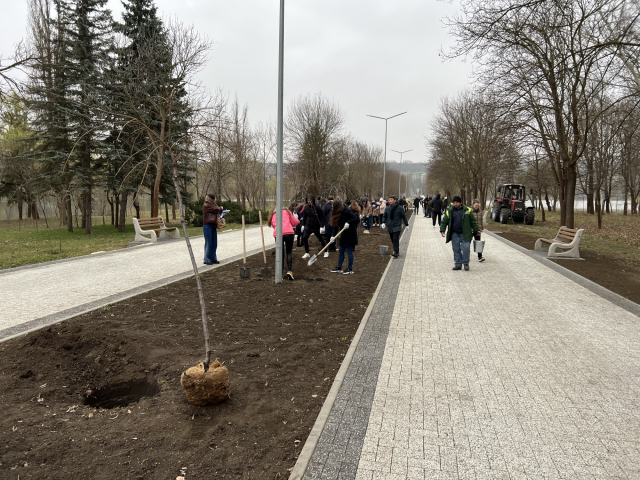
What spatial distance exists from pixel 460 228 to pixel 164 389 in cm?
806

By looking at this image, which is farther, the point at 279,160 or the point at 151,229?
the point at 151,229

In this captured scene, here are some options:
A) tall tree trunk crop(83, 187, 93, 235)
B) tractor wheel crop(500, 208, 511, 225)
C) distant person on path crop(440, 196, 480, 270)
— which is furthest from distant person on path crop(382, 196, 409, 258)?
tractor wheel crop(500, 208, 511, 225)

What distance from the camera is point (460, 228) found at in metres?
10.1

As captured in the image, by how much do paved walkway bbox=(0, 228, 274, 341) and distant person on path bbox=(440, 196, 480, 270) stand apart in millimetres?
6061

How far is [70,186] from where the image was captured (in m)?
21.6

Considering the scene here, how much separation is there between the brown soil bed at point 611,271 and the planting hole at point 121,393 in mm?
7693

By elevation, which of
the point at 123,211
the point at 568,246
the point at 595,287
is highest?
the point at 123,211

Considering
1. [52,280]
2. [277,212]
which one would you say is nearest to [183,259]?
[52,280]

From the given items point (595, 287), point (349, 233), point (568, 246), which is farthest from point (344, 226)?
point (568, 246)

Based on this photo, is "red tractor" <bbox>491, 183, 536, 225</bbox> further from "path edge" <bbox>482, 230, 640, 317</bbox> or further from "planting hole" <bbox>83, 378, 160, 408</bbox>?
"planting hole" <bbox>83, 378, 160, 408</bbox>

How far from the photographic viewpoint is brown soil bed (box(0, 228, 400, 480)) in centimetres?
279

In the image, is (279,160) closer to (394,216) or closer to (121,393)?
(394,216)

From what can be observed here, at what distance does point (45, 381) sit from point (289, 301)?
3.69 meters

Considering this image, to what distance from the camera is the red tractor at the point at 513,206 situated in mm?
29297
